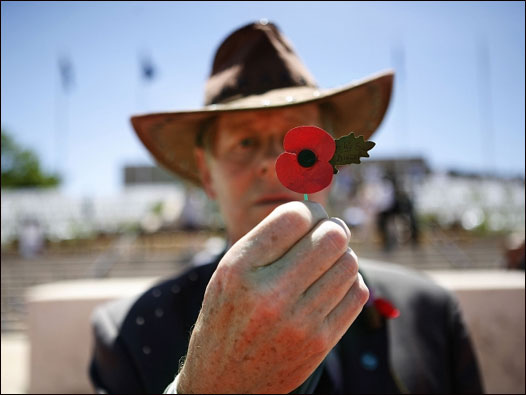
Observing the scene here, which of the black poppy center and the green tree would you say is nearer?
the black poppy center

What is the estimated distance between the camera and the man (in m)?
0.58

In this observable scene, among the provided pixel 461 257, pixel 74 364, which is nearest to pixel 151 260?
pixel 461 257

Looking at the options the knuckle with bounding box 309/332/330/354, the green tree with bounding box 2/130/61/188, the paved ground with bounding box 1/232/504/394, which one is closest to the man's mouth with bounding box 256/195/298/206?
the knuckle with bounding box 309/332/330/354

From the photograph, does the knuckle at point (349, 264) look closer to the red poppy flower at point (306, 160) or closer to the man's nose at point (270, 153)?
the red poppy flower at point (306, 160)

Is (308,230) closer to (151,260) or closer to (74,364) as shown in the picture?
(74,364)

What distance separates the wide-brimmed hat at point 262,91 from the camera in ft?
4.33

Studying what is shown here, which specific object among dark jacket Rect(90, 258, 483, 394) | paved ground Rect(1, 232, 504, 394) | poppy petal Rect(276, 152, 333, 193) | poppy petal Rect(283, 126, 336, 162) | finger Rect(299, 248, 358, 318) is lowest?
paved ground Rect(1, 232, 504, 394)

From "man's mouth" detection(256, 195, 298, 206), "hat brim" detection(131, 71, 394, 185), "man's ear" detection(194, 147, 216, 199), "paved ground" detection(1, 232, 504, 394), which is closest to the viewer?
"man's mouth" detection(256, 195, 298, 206)

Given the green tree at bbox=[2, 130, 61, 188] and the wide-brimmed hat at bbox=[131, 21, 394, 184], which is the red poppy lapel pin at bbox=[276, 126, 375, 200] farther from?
the green tree at bbox=[2, 130, 61, 188]

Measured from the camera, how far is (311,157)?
63 centimetres

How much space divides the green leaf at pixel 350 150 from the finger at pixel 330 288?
0.14 meters

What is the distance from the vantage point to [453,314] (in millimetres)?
1776

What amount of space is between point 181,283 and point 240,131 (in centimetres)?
72

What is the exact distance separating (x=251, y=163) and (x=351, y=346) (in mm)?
800
